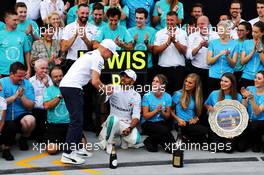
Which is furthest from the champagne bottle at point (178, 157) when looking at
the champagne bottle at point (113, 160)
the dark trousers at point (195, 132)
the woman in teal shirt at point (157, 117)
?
the dark trousers at point (195, 132)

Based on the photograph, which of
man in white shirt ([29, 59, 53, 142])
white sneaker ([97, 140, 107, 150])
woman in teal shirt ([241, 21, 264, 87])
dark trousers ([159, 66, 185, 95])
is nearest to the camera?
white sneaker ([97, 140, 107, 150])

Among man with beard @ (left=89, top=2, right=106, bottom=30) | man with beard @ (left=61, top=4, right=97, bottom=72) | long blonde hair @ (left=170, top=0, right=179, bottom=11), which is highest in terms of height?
long blonde hair @ (left=170, top=0, right=179, bottom=11)

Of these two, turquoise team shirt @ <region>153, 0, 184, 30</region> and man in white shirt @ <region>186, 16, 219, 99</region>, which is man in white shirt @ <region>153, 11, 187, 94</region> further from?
turquoise team shirt @ <region>153, 0, 184, 30</region>

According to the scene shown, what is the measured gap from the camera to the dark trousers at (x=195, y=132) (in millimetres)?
8305

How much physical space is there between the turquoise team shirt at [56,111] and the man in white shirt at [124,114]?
605 millimetres

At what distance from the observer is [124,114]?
8.23m

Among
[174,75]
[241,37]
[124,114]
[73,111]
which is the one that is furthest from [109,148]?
[241,37]

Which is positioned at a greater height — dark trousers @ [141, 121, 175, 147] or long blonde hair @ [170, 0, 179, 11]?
long blonde hair @ [170, 0, 179, 11]

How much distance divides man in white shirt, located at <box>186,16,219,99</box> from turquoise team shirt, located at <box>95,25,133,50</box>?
1.05 meters

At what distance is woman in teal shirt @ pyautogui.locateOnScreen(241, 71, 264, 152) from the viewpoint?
8.12 meters

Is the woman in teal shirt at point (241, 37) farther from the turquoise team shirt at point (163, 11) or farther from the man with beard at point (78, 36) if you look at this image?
the man with beard at point (78, 36)

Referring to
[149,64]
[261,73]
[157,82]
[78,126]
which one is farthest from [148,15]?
[78,126]

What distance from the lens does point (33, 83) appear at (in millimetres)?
8609

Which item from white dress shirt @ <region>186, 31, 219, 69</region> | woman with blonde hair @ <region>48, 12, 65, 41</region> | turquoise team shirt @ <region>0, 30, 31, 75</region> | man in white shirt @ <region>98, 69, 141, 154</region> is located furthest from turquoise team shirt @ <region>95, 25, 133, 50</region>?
turquoise team shirt @ <region>0, 30, 31, 75</region>
